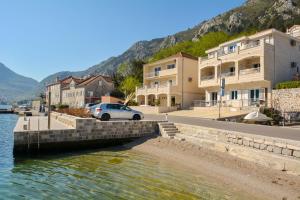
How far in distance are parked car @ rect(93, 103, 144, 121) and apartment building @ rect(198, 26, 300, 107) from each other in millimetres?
12686

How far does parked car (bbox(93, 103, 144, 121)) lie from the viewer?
82.6 ft

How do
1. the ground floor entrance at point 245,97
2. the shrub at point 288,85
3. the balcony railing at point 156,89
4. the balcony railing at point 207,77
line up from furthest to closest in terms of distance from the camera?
the balcony railing at point 156,89, the balcony railing at point 207,77, the ground floor entrance at point 245,97, the shrub at point 288,85

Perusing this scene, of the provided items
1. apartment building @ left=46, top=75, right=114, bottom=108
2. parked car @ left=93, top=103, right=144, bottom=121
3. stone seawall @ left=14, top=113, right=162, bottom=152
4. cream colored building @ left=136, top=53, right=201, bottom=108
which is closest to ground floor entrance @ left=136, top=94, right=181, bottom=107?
cream colored building @ left=136, top=53, right=201, bottom=108

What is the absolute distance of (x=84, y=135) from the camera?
65.0 feet

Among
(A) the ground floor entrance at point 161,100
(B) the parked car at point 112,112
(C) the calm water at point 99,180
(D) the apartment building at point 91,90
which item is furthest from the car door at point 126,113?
(D) the apartment building at point 91,90

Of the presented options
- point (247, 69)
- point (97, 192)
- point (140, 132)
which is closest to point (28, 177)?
point (97, 192)

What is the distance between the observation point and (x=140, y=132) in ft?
72.6

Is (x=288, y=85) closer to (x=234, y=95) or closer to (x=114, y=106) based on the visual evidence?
(x=234, y=95)

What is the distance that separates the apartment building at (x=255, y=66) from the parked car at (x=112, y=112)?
1269cm

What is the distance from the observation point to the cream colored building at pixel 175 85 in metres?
50.9

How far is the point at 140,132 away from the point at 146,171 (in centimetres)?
875

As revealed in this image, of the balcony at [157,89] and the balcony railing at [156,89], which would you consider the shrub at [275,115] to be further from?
the balcony railing at [156,89]

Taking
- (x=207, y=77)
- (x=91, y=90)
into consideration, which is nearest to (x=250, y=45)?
(x=207, y=77)

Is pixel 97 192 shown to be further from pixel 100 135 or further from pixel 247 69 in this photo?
pixel 247 69
